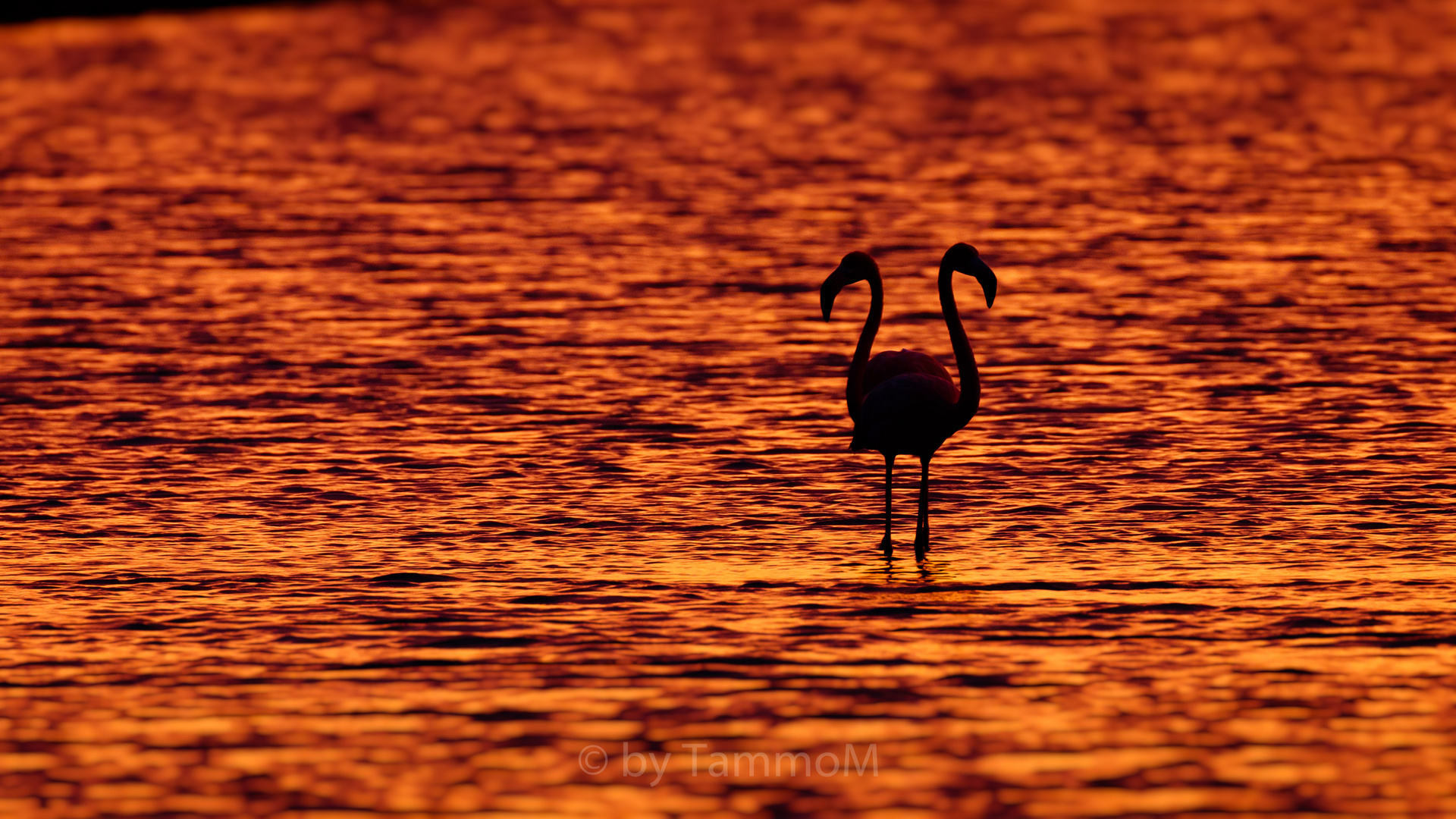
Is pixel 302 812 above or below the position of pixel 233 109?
below

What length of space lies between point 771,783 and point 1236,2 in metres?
43.3

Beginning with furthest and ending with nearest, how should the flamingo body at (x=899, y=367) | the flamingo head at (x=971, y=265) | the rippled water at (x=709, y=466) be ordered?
the flamingo body at (x=899, y=367) → the flamingo head at (x=971, y=265) → the rippled water at (x=709, y=466)

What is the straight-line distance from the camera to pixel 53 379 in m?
16.1

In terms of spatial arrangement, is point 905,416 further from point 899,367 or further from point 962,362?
point 899,367

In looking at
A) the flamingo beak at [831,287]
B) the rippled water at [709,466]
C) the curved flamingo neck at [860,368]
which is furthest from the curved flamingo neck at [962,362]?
the rippled water at [709,466]

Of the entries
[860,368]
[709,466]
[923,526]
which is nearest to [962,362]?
[860,368]

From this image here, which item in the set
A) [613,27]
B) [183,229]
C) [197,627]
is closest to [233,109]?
[183,229]

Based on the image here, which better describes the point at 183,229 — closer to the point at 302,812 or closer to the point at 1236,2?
the point at 302,812

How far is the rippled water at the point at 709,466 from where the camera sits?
8.76 metres

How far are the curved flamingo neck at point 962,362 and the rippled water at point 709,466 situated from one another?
75 cm

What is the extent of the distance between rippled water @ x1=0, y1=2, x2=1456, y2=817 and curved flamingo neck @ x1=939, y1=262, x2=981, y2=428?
75 centimetres

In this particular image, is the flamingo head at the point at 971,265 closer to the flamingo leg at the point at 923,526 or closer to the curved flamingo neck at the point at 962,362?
the curved flamingo neck at the point at 962,362

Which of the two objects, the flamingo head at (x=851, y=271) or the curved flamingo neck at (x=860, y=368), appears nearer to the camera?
the curved flamingo neck at (x=860, y=368)

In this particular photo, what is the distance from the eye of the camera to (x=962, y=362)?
456 inches
